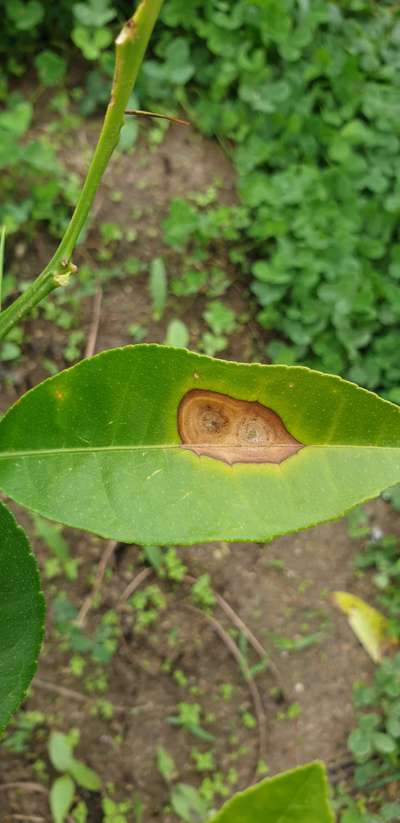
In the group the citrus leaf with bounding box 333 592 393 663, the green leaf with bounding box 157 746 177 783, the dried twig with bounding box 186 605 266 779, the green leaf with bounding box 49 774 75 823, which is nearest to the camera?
the green leaf with bounding box 49 774 75 823

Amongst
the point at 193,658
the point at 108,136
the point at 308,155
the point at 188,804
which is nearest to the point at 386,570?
the point at 193,658

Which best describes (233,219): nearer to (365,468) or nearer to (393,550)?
(393,550)

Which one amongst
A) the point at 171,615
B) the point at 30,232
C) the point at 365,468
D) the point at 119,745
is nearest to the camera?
the point at 365,468

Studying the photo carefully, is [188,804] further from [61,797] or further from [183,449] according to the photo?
[183,449]

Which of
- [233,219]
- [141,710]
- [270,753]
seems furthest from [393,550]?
[233,219]

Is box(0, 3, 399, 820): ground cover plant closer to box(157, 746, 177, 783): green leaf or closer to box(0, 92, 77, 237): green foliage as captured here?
box(157, 746, 177, 783): green leaf

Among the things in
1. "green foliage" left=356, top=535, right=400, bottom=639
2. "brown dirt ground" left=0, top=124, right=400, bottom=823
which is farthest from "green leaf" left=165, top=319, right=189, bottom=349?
"green foliage" left=356, top=535, right=400, bottom=639
